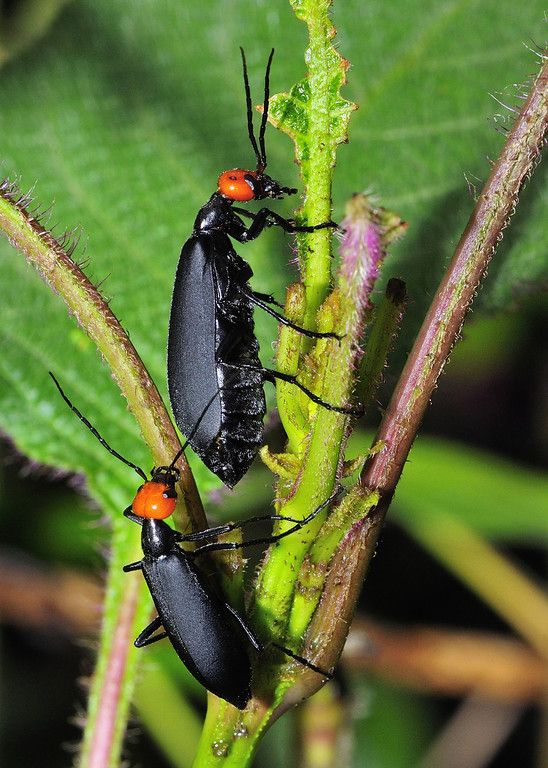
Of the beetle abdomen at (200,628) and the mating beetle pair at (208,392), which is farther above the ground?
the mating beetle pair at (208,392)

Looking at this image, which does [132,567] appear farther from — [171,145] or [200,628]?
[171,145]

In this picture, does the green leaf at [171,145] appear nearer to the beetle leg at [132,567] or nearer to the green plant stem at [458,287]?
the beetle leg at [132,567]

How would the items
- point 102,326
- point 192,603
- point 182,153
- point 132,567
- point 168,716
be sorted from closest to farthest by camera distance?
1. point 102,326
2. point 192,603
3. point 132,567
4. point 182,153
5. point 168,716

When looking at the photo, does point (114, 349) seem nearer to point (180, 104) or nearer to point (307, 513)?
point (307, 513)

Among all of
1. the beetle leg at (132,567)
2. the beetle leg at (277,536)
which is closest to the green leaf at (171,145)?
the beetle leg at (132,567)

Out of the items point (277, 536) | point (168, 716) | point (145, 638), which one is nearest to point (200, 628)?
point (145, 638)
